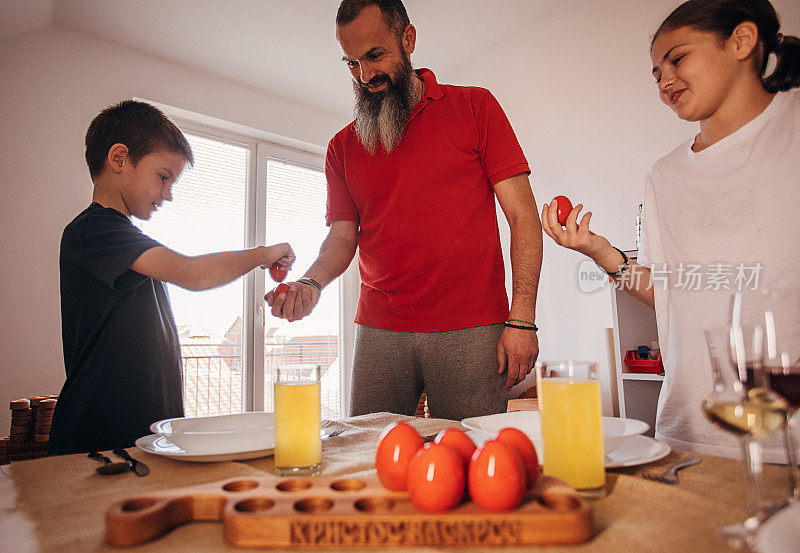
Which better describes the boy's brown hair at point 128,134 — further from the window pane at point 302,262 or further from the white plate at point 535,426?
the window pane at point 302,262

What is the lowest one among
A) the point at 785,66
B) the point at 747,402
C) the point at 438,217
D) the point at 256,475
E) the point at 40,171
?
the point at 256,475

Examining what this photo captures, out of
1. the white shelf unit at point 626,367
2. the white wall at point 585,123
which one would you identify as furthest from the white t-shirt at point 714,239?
the white wall at point 585,123

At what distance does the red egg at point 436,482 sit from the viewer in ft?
1.50

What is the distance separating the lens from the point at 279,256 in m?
1.38

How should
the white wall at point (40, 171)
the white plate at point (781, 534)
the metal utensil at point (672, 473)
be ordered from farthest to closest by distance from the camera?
the white wall at point (40, 171) → the metal utensil at point (672, 473) → the white plate at point (781, 534)

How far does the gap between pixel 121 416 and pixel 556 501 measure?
3.43ft

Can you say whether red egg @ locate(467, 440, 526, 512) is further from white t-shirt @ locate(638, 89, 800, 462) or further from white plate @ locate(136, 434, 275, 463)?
white t-shirt @ locate(638, 89, 800, 462)

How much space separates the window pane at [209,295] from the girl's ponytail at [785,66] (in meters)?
3.01

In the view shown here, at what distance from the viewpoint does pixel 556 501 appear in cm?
46

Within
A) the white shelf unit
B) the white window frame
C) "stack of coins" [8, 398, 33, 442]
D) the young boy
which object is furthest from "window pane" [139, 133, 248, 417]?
the white shelf unit

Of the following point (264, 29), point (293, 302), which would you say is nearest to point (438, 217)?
point (293, 302)

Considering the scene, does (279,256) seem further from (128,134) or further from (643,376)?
(643,376)

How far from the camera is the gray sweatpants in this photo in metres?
1.33

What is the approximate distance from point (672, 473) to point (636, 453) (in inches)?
3.1
